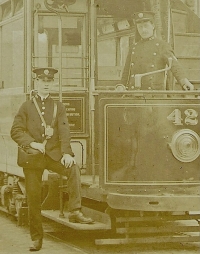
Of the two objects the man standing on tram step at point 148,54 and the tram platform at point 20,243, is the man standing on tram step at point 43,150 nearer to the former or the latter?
the tram platform at point 20,243

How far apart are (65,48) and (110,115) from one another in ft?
5.97

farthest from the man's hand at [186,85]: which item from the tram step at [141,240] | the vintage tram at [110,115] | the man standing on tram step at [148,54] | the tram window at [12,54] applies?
the tram window at [12,54]

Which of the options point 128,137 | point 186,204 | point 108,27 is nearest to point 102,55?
point 108,27

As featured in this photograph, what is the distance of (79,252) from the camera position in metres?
9.54

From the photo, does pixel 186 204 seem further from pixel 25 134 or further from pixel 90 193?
pixel 25 134

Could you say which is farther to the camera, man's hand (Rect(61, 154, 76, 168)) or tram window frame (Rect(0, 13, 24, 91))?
tram window frame (Rect(0, 13, 24, 91))

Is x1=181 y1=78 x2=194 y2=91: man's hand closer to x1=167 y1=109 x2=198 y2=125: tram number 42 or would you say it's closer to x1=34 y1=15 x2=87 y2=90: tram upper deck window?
x1=167 y1=109 x2=198 y2=125: tram number 42

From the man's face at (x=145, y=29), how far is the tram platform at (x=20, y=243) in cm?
262

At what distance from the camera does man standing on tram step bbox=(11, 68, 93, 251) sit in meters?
9.57

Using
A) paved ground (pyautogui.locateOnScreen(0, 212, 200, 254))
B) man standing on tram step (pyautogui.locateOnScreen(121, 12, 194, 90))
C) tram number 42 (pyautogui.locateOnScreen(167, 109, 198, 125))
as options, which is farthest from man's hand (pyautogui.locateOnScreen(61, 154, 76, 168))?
man standing on tram step (pyautogui.locateOnScreen(121, 12, 194, 90))

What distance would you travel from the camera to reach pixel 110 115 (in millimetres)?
9531

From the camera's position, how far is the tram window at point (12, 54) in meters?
11.4

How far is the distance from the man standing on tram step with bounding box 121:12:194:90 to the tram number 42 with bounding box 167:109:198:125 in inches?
30.4

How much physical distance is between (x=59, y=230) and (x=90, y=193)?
128 cm
